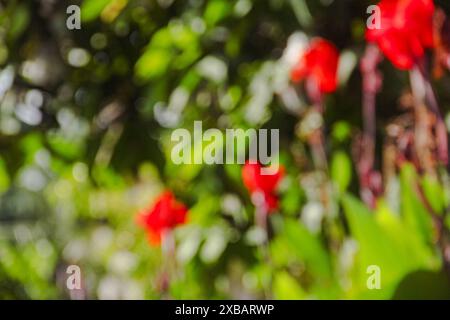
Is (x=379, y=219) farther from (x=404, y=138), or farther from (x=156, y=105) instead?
(x=156, y=105)

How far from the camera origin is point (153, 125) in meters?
1.08

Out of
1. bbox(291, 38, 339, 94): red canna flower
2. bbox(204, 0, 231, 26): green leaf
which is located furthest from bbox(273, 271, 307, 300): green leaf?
bbox(204, 0, 231, 26): green leaf

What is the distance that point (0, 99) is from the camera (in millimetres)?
1062

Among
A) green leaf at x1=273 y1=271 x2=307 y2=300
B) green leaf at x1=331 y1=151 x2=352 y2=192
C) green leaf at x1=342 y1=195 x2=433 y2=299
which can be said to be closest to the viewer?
green leaf at x1=342 y1=195 x2=433 y2=299

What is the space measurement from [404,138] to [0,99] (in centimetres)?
56

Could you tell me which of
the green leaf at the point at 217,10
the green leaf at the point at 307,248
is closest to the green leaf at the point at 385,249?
the green leaf at the point at 307,248

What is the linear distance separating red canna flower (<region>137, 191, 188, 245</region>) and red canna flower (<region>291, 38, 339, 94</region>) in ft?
0.80

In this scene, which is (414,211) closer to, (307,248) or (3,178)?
(307,248)

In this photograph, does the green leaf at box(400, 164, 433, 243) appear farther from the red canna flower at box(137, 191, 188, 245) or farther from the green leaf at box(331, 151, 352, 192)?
the red canna flower at box(137, 191, 188, 245)

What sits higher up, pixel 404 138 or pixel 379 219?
pixel 404 138

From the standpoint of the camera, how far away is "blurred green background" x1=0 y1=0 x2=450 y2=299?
104cm

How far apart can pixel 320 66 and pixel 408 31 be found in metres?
0.20

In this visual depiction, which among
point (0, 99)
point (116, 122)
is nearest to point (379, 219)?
point (116, 122)

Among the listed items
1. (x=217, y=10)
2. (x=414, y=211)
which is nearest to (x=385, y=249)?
(x=414, y=211)
